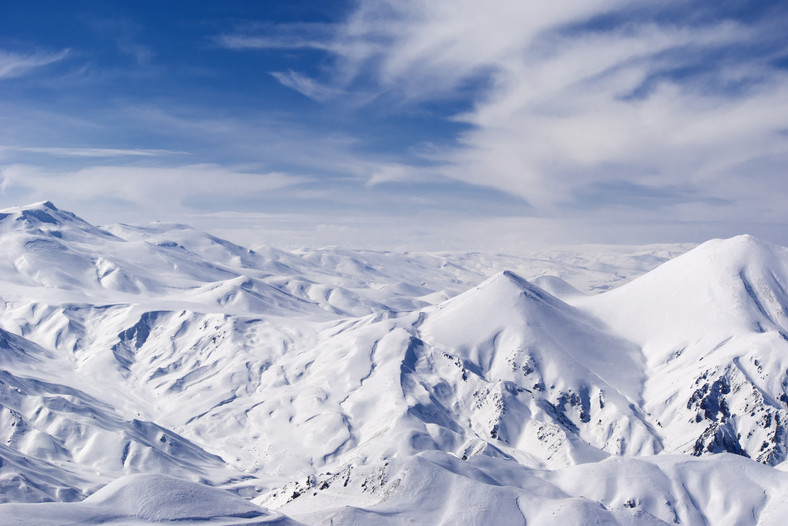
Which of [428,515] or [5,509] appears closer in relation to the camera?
[5,509]

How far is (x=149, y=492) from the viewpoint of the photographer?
600 ft

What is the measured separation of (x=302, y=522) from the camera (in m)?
189

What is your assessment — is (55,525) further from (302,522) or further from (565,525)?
(565,525)

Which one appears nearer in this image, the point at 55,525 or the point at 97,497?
the point at 55,525

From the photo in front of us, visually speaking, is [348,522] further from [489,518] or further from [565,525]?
[565,525]

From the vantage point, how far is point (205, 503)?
185125 millimetres

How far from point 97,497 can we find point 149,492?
1378 cm

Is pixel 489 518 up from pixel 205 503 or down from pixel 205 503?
down

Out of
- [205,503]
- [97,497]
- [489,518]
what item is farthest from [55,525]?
[489,518]

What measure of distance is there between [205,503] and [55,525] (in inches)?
1542

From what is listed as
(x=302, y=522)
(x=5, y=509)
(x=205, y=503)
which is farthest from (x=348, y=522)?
(x=5, y=509)

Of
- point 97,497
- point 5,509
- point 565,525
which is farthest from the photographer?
point 565,525

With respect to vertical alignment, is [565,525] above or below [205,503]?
below

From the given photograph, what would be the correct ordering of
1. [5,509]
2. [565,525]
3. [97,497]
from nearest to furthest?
1. [5,509]
2. [97,497]
3. [565,525]
